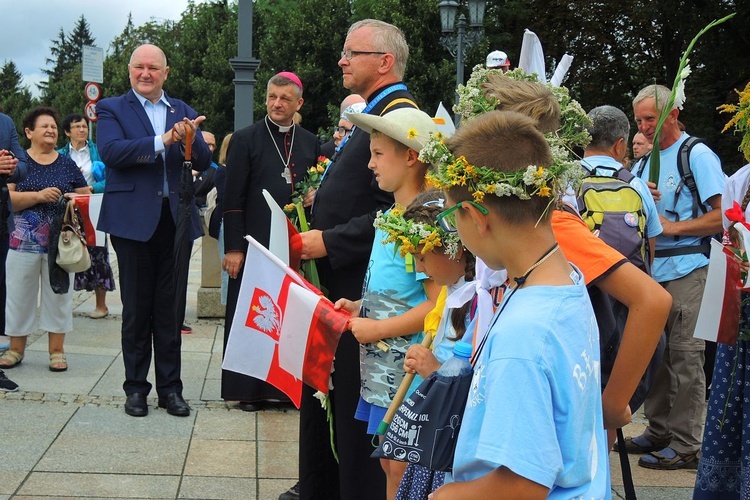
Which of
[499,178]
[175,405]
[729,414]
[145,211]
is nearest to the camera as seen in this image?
[499,178]

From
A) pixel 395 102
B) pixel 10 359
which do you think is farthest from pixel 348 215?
pixel 10 359

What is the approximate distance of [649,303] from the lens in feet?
8.34

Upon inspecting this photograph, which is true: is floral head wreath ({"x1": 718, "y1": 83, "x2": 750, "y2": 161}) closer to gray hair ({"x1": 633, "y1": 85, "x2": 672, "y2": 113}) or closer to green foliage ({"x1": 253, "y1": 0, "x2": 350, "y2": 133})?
gray hair ({"x1": 633, "y1": 85, "x2": 672, "y2": 113})

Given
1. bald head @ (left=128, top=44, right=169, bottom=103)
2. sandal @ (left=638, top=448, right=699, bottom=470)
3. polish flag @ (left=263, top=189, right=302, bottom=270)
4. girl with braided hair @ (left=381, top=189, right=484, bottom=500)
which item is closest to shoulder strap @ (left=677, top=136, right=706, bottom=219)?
sandal @ (left=638, top=448, right=699, bottom=470)

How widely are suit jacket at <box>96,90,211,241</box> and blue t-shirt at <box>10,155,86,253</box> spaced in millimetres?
1416

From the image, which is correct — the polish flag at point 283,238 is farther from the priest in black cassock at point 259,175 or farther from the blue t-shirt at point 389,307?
the priest in black cassock at point 259,175

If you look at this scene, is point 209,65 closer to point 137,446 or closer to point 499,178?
point 137,446

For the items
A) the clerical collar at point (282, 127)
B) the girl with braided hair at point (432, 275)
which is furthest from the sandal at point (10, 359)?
the girl with braided hair at point (432, 275)

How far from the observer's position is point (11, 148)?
266 inches

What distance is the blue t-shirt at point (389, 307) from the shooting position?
Result: 3480 millimetres

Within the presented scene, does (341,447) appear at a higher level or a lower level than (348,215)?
lower

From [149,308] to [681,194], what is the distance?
137 inches

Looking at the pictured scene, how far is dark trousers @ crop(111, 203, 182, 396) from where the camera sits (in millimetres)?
6094

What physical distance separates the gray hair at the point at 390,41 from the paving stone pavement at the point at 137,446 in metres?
2.22
